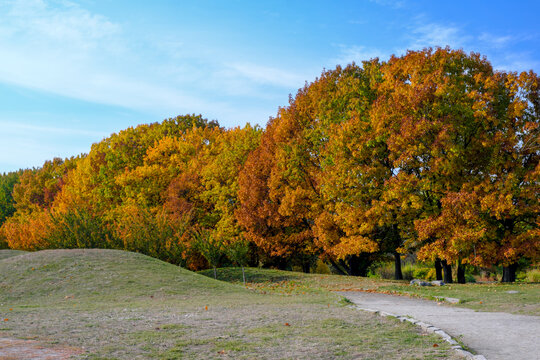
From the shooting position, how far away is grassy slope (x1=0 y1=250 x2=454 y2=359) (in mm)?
Answer: 6781

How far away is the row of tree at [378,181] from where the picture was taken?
19.3 meters

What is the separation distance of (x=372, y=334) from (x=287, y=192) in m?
17.1

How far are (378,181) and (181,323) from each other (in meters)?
14.6

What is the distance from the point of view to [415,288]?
18.0 meters

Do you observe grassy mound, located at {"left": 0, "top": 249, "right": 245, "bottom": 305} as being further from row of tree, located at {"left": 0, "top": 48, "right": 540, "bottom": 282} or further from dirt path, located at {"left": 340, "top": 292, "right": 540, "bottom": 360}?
dirt path, located at {"left": 340, "top": 292, "right": 540, "bottom": 360}

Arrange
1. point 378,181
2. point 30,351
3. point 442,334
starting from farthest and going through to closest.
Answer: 1. point 378,181
2. point 442,334
3. point 30,351

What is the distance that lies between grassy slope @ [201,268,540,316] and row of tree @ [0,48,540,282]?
1487mm

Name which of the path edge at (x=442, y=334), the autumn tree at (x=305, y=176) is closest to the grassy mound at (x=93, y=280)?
the autumn tree at (x=305, y=176)

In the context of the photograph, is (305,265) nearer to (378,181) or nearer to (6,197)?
(378,181)

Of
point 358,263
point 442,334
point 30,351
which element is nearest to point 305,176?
point 358,263

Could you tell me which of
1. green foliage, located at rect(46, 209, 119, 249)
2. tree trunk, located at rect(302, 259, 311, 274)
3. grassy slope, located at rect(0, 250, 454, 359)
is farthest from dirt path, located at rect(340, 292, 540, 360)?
tree trunk, located at rect(302, 259, 311, 274)

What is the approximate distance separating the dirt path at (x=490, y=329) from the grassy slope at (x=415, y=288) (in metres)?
1.53

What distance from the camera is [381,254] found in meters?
28.5

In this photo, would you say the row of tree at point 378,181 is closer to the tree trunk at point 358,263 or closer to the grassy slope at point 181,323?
the tree trunk at point 358,263
